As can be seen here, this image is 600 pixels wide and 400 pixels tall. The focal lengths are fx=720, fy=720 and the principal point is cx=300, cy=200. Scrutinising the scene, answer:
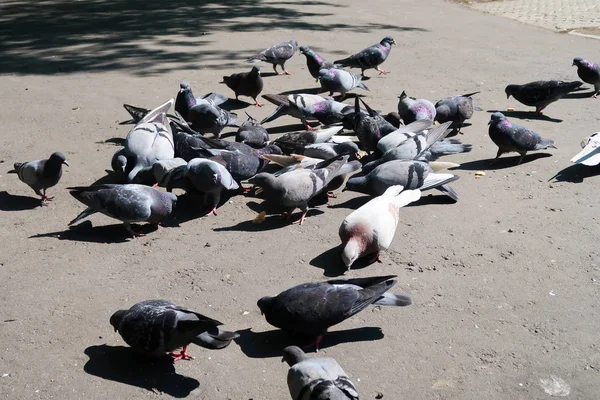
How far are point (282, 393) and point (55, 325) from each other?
162 centimetres

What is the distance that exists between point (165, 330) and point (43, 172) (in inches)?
111

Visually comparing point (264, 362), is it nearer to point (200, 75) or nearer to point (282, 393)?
point (282, 393)

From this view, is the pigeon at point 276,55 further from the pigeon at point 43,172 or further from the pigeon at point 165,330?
the pigeon at point 165,330

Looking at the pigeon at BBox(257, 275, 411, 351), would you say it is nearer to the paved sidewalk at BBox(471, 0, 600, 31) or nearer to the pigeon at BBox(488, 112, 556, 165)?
the pigeon at BBox(488, 112, 556, 165)

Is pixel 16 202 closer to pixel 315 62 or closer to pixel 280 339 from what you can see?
pixel 280 339

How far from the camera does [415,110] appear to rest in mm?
7652

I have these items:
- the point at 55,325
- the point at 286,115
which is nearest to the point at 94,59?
the point at 286,115

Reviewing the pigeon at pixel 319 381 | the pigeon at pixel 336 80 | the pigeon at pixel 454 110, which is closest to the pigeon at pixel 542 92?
the pigeon at pixel 454 110

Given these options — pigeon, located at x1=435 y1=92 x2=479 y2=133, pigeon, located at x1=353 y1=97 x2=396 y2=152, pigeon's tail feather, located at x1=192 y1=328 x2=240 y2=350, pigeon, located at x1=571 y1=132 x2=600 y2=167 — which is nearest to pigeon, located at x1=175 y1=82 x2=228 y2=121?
pigeon, located at x1=353 y1=97 x2=396 y2=152

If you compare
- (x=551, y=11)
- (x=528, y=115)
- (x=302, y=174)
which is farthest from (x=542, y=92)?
(x=551, y=11)

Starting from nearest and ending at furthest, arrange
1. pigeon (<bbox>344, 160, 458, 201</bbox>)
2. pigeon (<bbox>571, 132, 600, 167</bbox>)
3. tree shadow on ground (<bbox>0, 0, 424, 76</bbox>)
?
pigeon (<bbox>344, 160, 458, 201</bbox>) → pigeon (<bbox>571, 132, 600, 167</bbox>) → tree shadow on ground (<bbox>0, 0, 424, 76</bbox>)

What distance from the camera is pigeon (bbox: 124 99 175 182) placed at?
6602 millimetres

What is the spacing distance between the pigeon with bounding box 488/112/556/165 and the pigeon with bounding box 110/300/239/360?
406 centimetres

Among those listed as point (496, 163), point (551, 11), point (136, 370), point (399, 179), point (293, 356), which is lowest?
point (136, 370)
